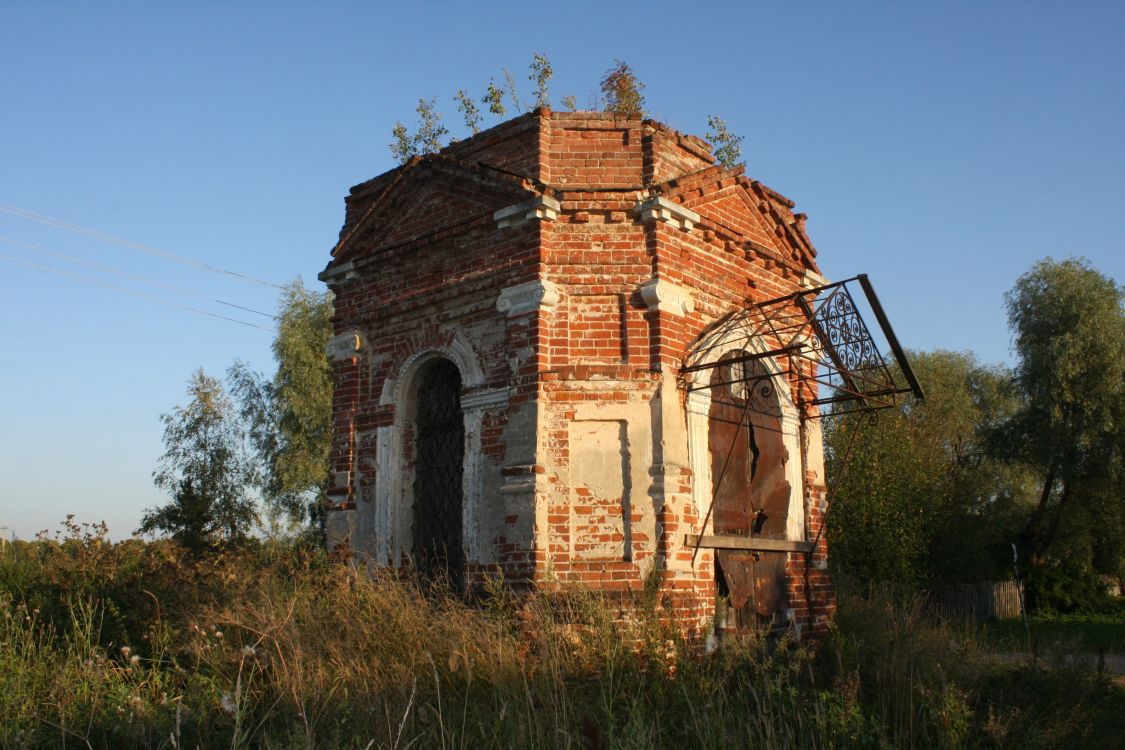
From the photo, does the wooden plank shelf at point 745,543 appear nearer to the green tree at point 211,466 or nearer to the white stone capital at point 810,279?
the white stone capital at point 810,279

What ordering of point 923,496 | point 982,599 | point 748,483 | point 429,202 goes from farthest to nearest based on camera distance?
point 982,599 → point 923,496 → point 429,202 → point 748,483

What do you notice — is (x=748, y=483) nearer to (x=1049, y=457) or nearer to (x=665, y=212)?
(x=665, y=212)

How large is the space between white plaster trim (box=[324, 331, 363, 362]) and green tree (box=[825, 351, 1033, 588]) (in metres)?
7.23

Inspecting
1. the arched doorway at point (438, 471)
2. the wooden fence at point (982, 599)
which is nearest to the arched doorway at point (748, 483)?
the arched doorway at point (438, 471)

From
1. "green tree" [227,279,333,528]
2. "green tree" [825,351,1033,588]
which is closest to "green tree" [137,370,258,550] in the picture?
"green tree" [227,279,333,528]

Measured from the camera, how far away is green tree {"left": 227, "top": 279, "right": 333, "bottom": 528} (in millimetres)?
29016

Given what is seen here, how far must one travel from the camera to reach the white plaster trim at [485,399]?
952 centimetres

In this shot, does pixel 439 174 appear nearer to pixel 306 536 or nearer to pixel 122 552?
pixel 122 552

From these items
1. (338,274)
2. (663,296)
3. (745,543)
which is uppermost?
(338,274)

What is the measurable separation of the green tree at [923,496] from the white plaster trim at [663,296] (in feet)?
17.7

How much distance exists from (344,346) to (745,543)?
5.24 meters

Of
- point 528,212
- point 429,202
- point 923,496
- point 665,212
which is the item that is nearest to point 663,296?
point 665,212

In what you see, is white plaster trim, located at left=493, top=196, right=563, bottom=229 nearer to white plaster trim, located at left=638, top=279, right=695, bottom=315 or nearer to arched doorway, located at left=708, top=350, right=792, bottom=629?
white plaster trim, located at left=638, top=279, right=695, bottom=315

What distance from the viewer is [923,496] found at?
23.0m
